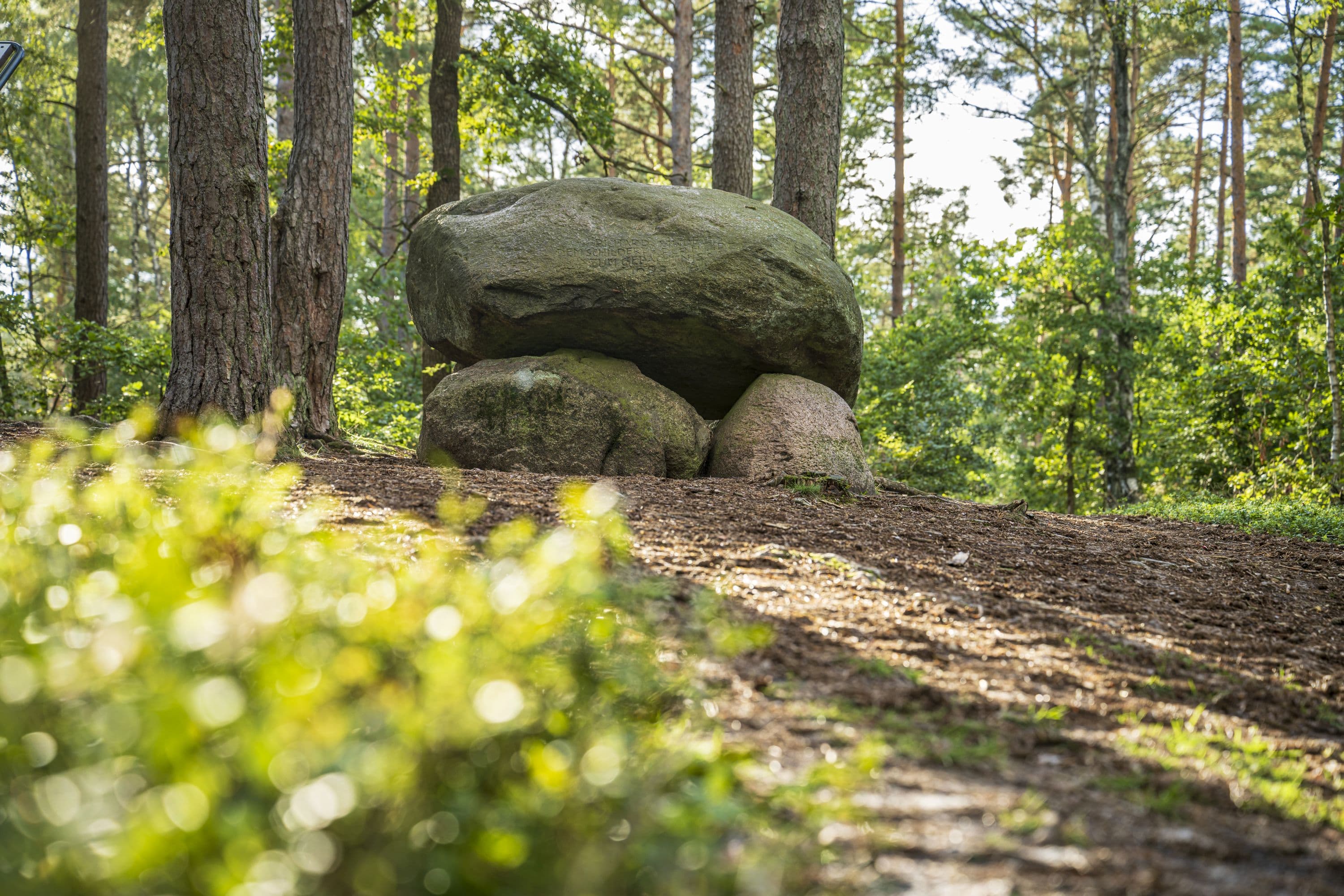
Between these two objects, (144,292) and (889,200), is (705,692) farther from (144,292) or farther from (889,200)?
(144,292)

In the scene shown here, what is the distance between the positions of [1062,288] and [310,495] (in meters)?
12.2

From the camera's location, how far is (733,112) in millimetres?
10391

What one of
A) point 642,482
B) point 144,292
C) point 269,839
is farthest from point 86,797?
point 144,292

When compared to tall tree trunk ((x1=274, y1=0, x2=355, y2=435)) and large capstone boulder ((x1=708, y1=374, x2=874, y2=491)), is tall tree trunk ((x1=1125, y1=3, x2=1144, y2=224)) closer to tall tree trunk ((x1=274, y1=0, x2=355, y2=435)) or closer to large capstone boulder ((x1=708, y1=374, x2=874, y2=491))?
large capstone boulder ((x1=708, y1=374, x2=874, y2=491))

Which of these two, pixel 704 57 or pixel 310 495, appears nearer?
pixel 310 495

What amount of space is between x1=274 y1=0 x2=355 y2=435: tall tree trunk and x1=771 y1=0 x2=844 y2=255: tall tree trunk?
158 inches

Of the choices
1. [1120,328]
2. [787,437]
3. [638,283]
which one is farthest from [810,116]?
[1120,328]

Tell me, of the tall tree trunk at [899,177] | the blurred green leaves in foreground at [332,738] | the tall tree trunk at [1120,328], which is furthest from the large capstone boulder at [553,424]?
the tall tree trunk at [899,177]

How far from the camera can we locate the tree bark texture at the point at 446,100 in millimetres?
10453

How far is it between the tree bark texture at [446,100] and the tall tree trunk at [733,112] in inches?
120

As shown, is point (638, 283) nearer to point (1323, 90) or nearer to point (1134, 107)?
point (1323, 90)

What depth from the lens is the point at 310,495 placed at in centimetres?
403

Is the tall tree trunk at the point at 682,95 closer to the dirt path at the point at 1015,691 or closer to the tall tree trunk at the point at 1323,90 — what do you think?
the tall tree trunk at the point at 1323,90

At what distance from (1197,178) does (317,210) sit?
24.8 metres
